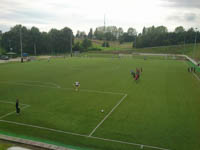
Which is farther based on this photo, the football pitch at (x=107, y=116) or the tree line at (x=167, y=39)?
the tree line at (x=167, y=39)

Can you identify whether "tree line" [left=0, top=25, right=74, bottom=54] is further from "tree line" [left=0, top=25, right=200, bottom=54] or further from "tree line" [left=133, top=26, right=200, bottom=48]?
"tree line" [left=133, top=26, right=200, bottom=48]

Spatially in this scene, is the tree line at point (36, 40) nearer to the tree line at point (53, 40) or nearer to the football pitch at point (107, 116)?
the tree line at point (53, 40)

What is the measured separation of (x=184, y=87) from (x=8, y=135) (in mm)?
24726

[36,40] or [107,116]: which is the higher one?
[36,40]

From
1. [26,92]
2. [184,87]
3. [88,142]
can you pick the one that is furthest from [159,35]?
[88,142]

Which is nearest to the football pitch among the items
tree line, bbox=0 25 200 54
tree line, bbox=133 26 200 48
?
tree line, bbox=0 25 200 54

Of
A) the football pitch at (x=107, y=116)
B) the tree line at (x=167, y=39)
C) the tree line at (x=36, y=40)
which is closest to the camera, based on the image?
the football pitch at (x=107, y=116)

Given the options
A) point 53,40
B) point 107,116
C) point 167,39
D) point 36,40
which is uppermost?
point 167,39

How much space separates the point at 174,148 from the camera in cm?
1215

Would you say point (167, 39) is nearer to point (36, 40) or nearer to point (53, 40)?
point (53, 40)

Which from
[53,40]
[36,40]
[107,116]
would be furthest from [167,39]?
[107,116]

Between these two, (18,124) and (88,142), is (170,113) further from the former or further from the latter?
(18,124)

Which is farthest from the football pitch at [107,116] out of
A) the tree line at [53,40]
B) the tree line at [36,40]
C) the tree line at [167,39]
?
the tree line at [167,39]

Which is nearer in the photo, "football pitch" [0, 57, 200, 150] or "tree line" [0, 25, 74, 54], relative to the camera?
"football pitch" [0, 57, 200, 150]
